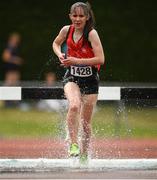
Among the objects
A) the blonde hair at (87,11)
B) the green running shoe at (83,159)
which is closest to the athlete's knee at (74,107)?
the green running shoe at (83,159)

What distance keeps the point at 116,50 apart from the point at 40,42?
6.13 ft

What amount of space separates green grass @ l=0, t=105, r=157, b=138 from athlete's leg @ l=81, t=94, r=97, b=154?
2.57 feet

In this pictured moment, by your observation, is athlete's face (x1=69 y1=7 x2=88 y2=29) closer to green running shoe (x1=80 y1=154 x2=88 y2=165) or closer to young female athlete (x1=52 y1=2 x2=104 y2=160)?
young female athlete (x1=52 y1=2 x2=104 y2=160)

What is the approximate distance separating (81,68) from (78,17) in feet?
2.05

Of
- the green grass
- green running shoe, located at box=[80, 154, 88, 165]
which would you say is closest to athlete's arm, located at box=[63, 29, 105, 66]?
green running shoe, located at box=[80, 154, 88, 165]

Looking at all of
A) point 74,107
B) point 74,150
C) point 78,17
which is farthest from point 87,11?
point 74,150

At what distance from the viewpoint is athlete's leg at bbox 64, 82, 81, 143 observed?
12.1 meters


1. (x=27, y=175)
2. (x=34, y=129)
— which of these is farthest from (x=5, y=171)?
(x=34, y=129)

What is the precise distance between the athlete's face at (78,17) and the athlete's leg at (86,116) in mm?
860

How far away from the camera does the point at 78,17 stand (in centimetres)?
1213

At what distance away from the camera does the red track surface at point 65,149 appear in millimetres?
13555

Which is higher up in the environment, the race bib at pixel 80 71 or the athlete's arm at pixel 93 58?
the athlete's arm at pixel 93 58

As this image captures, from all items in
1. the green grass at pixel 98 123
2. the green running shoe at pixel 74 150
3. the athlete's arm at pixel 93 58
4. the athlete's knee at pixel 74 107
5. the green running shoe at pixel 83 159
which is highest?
the athlete's arm at pixel 93 58

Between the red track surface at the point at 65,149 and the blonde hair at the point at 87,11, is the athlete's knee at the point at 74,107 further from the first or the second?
the red track surface at the point at 65,149
